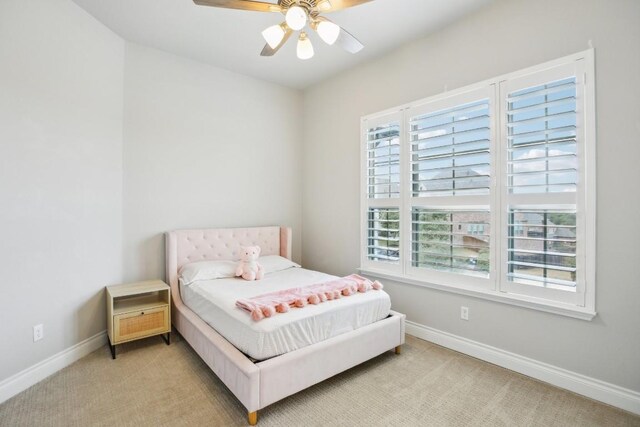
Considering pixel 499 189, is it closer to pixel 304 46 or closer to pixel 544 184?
pixel 544 184

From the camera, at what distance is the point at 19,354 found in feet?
7.30

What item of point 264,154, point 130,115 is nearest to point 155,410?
point 130,115

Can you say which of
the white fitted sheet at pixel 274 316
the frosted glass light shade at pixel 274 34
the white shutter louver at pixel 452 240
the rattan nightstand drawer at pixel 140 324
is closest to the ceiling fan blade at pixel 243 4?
the frosted glass light shade at pixel 274 34

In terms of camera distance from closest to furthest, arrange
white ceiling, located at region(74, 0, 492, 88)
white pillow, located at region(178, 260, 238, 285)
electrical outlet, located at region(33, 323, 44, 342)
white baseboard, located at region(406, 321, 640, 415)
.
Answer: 1. white baseboard, located at region(406, 321, 640, 415)
2. electrical outlet, located at region(33, 323, 44, 342)
3. white ceiling, located at region(74, 0, 492, 88)
4. white pillow, located at region(178, 260, 238, 285)

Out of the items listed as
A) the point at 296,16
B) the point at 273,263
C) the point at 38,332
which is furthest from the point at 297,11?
the point at 38,332

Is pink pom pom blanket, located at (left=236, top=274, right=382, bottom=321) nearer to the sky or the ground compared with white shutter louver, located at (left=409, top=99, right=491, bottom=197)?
nearer to the ground

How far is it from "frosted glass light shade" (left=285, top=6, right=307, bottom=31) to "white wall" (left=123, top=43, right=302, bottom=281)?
2175 millimetres

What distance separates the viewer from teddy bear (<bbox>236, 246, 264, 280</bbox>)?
318 centimetres

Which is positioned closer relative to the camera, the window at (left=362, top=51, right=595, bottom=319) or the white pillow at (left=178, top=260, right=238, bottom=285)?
the window at (left=362, top=51, right=595, bottom=319)

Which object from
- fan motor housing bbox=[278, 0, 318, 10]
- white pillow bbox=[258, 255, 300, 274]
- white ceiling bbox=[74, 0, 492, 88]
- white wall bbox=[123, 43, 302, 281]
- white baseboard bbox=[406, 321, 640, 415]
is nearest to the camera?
fan motor housing bbox=[278, 0, 318, 10]

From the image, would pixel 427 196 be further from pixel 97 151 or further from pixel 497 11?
pixel 97 151

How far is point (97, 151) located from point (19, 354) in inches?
66.8

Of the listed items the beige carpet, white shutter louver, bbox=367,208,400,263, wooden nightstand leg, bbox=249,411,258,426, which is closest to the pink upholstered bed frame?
wooden nightstand leg, bbox=249,411,258,426

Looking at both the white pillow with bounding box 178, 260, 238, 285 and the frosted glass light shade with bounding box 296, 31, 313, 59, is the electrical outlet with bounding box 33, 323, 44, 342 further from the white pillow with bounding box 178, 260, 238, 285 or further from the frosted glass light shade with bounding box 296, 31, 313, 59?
the frosted glass light shade with bounding box 296, 31, 313, 59
